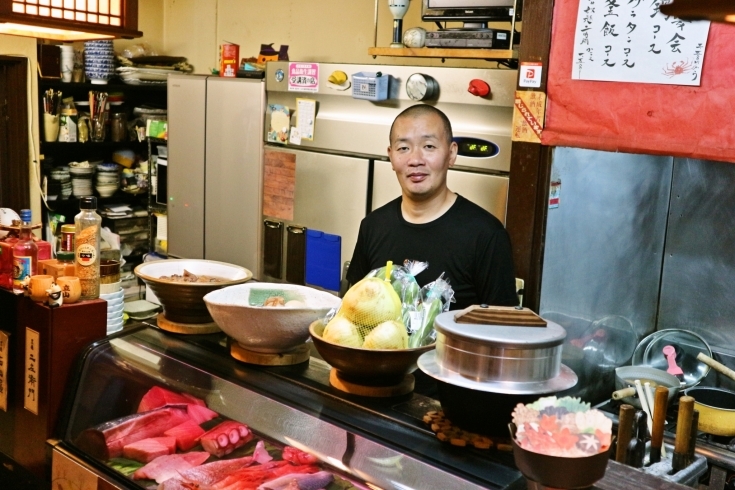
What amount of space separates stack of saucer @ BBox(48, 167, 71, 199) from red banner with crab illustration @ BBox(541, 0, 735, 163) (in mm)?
4287

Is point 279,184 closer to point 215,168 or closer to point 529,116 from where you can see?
point 215,168

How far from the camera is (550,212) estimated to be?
3.05m

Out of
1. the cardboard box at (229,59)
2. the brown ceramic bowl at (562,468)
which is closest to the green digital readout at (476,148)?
the cardboard box at (229,59)

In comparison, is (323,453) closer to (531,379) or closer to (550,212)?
(531,379)

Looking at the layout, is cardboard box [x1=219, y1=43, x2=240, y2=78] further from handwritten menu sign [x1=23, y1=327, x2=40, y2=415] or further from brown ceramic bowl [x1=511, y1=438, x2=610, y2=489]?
brown ceramic bowl [x1=511, y1=438, x2=610, y2=489]

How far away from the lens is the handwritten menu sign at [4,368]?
2.51 m

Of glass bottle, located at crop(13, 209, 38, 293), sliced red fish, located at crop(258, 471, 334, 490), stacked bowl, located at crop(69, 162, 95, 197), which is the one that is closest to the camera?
sliced red fish, located at crop(258, 471, 334, 490)

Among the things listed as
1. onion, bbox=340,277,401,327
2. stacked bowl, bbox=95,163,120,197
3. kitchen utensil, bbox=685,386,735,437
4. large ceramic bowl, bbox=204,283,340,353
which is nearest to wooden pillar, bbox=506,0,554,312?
kitchen utensil, bbox=685,386,735,437

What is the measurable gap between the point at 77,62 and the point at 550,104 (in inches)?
169

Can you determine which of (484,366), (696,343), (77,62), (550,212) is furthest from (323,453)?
(77,62)

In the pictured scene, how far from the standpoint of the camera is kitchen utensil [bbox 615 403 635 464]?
196 cm

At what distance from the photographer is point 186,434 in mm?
2061

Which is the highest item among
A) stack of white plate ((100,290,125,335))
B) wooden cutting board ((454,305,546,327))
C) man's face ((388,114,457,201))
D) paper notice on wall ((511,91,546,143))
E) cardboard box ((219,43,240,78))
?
cardboard box ((219,43,240,78))

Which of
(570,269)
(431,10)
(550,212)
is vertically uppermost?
(431,10)
